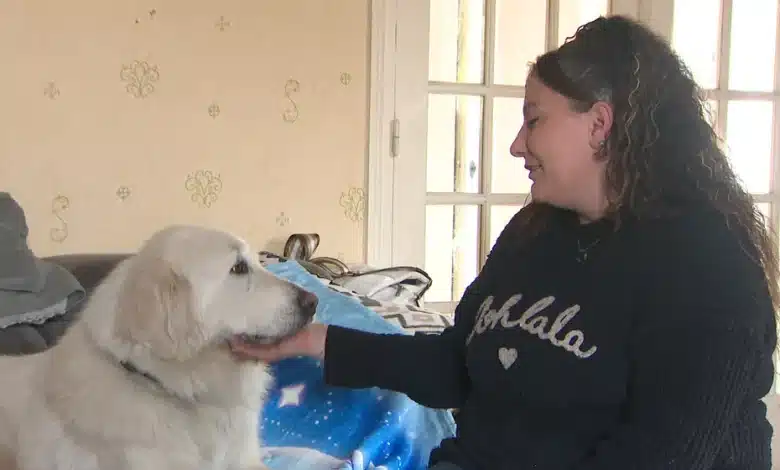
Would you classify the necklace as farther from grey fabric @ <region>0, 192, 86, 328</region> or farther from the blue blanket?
grey fabric @ <region>0, 192, 86, 328</region>

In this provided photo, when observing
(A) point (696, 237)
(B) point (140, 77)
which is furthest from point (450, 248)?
(A) point (696, 237)

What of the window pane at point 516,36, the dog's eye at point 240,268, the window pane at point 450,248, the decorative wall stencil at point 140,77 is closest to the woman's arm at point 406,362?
the dog's eye at point 240,268

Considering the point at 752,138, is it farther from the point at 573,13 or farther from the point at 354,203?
the point at 354,203

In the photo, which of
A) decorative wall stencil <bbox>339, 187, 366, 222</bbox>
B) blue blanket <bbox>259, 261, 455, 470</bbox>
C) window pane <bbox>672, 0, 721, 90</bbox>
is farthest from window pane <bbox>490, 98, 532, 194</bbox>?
blue blanket <bbox>259, 261, 455, 470</bbox>

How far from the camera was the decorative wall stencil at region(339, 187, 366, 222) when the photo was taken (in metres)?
2.41

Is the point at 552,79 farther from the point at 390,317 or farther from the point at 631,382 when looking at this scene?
the point at 390,317

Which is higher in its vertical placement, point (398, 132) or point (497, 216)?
point (398, 132)

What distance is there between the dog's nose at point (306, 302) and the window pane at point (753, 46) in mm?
2305

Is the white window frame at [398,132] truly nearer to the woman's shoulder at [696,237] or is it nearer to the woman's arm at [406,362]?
the woman's arm at [406,362]

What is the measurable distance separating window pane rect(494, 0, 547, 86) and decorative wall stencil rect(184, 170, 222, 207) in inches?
40.0

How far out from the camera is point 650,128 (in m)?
1.17

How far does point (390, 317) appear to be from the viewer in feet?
6.17

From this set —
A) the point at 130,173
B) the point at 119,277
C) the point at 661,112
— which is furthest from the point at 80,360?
the point at 130,173

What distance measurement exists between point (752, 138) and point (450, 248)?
4.31 feet
